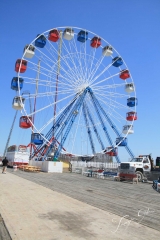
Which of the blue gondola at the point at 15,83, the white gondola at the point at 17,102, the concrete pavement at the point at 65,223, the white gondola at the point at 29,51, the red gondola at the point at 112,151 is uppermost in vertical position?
the white gondola at the point at 29,51

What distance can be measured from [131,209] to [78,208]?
1.90 meters

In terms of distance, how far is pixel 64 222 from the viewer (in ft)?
20.7

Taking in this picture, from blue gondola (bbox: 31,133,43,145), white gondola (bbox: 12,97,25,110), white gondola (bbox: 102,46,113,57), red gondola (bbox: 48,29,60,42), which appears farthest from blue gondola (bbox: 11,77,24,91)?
white gondola (bbox: 102,46,113,57)

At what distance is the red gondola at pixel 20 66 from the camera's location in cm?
2870

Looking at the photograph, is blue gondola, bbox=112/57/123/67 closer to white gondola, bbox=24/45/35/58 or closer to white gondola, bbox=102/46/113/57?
white gondola, bbox=102/46/113/57

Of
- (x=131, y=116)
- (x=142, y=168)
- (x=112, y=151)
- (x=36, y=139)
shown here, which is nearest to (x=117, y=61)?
(x=131, y=116)

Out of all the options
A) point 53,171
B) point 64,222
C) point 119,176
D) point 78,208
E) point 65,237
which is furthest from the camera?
point 53,171

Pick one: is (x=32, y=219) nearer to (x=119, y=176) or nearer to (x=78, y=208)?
(x=78, y=208)

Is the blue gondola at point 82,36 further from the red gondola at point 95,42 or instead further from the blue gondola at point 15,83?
the blue gondola at point 15,83

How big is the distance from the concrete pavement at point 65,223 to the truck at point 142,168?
1528 cm

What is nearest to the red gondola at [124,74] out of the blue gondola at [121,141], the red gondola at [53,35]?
the blue gondola at [121,141]

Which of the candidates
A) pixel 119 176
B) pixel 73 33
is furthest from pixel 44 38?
pixel 119 176

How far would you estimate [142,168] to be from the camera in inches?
954

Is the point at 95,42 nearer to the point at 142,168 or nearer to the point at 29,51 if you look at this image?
the point at 29,51
